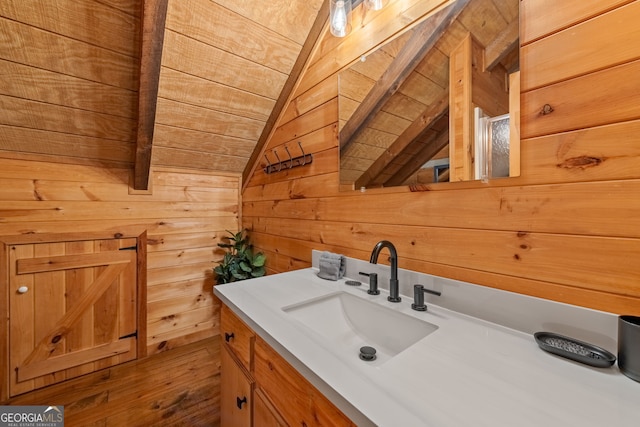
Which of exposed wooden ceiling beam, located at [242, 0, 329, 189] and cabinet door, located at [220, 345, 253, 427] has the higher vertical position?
exposed wooden ceiling beam, located at [242, 0, 329, 189]

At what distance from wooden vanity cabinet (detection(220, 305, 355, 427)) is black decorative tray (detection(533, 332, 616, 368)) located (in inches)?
20.1

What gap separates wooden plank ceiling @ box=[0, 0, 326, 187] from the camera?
119 cm

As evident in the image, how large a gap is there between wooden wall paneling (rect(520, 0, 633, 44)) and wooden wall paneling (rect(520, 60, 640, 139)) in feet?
0.49

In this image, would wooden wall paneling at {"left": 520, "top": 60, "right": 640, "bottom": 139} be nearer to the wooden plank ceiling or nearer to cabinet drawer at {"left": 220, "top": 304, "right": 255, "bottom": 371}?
cabinet drawer at {"left": 220, "top": 304, "right": 255, "bottom": 371}

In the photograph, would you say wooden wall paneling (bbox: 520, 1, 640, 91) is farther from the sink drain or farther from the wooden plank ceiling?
the wooden plank ceiling

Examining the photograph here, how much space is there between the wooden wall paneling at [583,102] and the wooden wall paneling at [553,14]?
0.15 metres

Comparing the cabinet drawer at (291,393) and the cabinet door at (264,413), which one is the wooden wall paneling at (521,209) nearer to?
the cabinet drawer at (291,393)

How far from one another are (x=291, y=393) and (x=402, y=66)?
1244mm

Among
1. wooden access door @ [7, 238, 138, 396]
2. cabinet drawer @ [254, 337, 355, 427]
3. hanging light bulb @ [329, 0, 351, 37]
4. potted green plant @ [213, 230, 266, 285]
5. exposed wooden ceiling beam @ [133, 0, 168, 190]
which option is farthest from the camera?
potted green plant @ [213, 230, 266, 285]

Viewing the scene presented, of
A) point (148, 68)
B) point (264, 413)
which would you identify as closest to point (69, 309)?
point (148, 68)

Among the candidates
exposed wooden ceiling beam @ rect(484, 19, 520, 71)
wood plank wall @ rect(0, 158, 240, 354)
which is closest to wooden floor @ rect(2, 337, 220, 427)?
wood plank wall @ rect(0, 158, 240, 354)

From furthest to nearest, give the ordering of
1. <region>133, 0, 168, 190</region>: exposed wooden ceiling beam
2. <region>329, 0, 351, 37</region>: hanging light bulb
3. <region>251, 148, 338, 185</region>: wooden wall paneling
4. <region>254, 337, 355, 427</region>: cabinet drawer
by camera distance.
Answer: <region>251, 148, 338, 185</region>: wooden wall paneling
<region>329, 0, 351, 37</region>: hanging light bulb
<region>133, 0, 168, 190</region>: exposed wooden ceiling beam
<region>254, 337, 355, 427</region>: cabinet drawer

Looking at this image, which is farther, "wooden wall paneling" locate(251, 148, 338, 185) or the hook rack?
the hook rack

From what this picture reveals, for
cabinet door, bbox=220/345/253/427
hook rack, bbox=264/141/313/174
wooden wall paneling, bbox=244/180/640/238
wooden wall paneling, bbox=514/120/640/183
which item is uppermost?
hook rack, bbox=264/141/313/174
